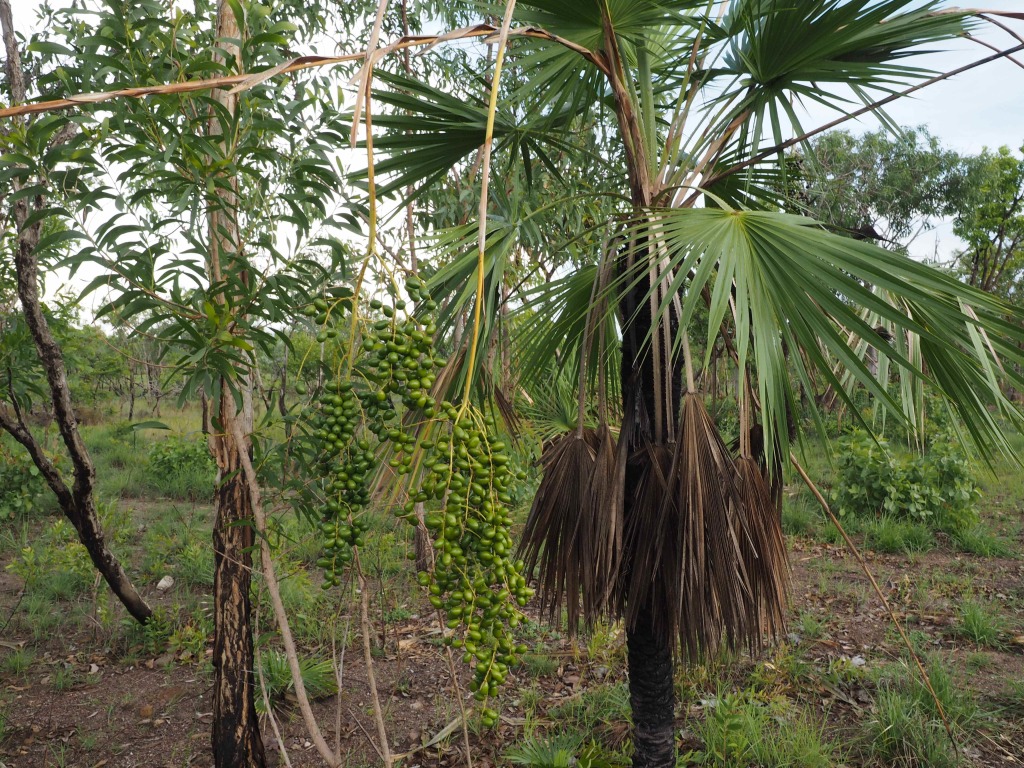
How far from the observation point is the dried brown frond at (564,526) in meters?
2.16

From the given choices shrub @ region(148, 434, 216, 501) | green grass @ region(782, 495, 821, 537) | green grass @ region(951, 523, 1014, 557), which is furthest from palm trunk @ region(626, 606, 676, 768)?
shrub @ region(148, 434, 216, 501)

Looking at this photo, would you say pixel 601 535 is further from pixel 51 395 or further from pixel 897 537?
pixel 897 537

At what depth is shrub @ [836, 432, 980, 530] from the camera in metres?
5.86

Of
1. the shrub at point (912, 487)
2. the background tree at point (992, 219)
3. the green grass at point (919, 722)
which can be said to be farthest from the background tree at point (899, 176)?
the green grass at point (919, 722)

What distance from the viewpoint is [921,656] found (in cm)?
362

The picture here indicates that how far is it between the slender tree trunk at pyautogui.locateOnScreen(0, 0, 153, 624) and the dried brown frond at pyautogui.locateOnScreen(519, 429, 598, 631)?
2184 millimetres

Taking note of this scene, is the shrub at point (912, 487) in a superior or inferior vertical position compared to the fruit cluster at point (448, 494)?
inferior

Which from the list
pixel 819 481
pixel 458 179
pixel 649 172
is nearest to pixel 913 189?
pixel 819 481

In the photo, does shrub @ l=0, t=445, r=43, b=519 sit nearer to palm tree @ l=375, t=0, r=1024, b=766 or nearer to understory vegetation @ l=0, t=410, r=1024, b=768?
understory vegetation @ l=0, t=410, r=1024, b=768

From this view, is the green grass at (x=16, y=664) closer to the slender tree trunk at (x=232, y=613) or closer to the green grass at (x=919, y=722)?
the slender tree trunk at (x=232, y=613)

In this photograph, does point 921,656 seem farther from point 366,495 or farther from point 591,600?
point 366,495

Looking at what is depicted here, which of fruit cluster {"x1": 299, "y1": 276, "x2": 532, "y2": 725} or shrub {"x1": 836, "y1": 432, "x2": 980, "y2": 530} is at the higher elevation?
fruit cluster {"x1": 299, "y1": 276, "x2": 532, "y2": 725}

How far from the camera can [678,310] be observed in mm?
2297

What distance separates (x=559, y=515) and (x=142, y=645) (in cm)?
282
